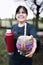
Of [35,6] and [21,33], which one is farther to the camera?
[35,6]

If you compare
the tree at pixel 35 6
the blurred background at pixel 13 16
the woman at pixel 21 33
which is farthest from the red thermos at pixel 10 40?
the tree at pixel 35 6

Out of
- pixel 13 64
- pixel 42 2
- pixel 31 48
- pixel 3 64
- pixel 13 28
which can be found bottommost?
pixel 3 64

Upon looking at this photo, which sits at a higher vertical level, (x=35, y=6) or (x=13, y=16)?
(x=35, y=6)

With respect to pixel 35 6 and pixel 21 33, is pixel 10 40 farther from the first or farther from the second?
pixel 35 6

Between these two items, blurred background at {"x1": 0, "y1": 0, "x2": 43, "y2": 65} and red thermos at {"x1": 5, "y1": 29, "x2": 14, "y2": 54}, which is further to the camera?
blurred background at {"x1": 0, "y1": 0, "x2": 43, "y2": 65}

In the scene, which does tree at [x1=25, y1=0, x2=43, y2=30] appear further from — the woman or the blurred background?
the woman

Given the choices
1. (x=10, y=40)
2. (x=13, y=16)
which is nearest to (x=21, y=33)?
(x=10, y=40)

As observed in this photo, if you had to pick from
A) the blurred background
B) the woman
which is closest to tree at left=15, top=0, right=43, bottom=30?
the blurred background

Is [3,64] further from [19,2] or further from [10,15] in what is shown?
[19,2]

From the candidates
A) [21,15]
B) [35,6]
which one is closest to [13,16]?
[35,6]

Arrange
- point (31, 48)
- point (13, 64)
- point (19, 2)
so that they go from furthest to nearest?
point (19, 2), point (13, 64), point (31, 48)

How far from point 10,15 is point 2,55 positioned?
0.48 meters

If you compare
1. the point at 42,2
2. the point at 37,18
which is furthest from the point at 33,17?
the point at 42,2

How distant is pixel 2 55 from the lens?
2158 millimetres
